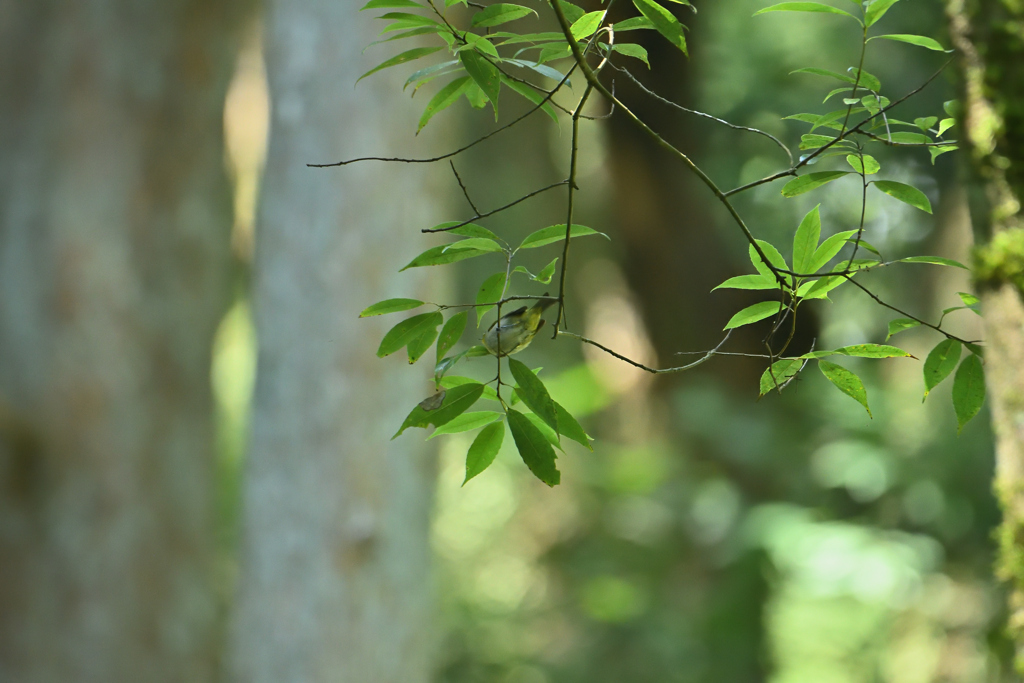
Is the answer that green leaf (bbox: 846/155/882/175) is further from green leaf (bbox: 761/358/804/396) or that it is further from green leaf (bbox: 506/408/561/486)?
green leaf (bbox: 506/408/561/486)

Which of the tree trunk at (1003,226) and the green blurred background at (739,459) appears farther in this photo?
the green blurred background at (739,459)

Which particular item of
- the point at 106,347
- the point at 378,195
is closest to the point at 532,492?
the point at 106,347

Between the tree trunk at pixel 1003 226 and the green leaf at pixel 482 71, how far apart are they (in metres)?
0.32

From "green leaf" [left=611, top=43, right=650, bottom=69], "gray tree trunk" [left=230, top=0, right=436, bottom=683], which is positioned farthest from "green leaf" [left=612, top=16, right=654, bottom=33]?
"gray tree trunk" [left=230, top=0, right=436, bottom=683]

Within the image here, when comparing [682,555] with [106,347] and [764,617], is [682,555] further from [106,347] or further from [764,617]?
[106,347]

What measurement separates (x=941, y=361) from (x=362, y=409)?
1.00m

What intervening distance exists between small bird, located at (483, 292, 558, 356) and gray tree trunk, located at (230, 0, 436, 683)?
0.88m

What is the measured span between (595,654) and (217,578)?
1.20m

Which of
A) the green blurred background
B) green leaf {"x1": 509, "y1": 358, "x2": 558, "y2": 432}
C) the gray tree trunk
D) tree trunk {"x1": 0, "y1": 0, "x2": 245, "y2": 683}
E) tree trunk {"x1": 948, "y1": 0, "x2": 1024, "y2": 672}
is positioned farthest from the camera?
the green blurred background

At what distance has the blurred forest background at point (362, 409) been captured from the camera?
4.29 ft

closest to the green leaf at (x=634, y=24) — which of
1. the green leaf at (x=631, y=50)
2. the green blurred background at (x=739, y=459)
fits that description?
the green leaf at (x=631, y=50)

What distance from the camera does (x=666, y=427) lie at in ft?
9.14

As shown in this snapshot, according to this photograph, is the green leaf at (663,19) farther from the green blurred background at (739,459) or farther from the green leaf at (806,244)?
the green blurred background at (739,459)

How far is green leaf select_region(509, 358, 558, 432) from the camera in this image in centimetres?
34
